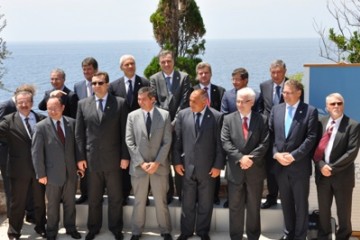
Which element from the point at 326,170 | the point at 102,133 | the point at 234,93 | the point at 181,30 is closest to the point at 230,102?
the point at 234,93

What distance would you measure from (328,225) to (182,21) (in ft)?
19.5

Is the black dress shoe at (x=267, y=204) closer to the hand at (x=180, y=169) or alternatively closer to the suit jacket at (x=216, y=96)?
the hand at (x=180, y=169)

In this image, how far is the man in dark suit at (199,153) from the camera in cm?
572

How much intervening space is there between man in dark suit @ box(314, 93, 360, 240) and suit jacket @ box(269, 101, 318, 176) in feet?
0.43

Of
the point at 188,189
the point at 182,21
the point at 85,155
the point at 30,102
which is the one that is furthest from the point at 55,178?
the point at 182,21

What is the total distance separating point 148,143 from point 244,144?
106 centimetres

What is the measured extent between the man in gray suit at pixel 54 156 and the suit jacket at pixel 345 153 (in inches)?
107

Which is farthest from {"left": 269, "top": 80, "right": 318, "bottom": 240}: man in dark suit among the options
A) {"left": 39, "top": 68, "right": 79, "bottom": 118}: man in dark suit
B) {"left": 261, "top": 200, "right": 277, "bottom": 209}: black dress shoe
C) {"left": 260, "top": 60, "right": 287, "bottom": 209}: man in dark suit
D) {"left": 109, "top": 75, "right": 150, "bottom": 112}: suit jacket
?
{"left": 39, "top": 68, "right": 79, "bottom": 118}: man in dark suit

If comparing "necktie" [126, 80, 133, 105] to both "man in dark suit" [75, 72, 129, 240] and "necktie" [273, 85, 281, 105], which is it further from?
"necktie" [273, 85, 281, 105]

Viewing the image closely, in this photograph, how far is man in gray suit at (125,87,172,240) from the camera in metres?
5.77

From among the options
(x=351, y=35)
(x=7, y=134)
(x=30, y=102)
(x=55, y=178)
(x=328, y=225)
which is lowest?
(x=328, y=225)

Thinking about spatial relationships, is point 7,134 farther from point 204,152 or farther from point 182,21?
point 182,21

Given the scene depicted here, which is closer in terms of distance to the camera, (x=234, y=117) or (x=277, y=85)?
(x=234, y=117)

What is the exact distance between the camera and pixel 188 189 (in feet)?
19.3
